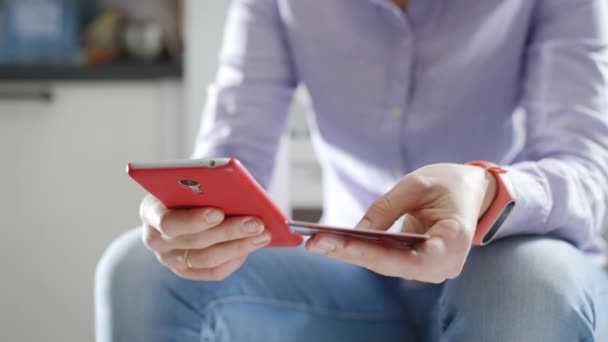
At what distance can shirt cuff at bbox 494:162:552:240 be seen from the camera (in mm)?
727

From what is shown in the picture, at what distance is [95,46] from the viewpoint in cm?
179

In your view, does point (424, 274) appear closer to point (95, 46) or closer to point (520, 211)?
point (520, 211)

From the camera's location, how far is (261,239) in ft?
2.35

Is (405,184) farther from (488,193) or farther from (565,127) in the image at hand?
(565,127)

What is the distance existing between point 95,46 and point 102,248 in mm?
469

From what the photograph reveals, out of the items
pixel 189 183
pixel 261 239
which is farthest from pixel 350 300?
pixel 189 183

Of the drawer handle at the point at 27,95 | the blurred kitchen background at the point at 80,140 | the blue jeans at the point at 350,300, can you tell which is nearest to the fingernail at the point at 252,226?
the blue jeans at the point at 350,300

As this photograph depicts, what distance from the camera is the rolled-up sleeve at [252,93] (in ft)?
3.39

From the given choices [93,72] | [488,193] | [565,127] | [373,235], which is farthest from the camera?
[93,72]

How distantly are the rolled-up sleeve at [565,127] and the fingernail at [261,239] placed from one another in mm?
221

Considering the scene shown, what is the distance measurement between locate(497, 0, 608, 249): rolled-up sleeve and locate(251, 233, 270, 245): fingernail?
22cm

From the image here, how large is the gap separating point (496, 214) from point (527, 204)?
4 cm

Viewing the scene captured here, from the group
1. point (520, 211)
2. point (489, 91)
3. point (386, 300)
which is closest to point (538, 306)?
point (520, 211)

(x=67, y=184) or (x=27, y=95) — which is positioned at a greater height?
(x=27, y=95)
